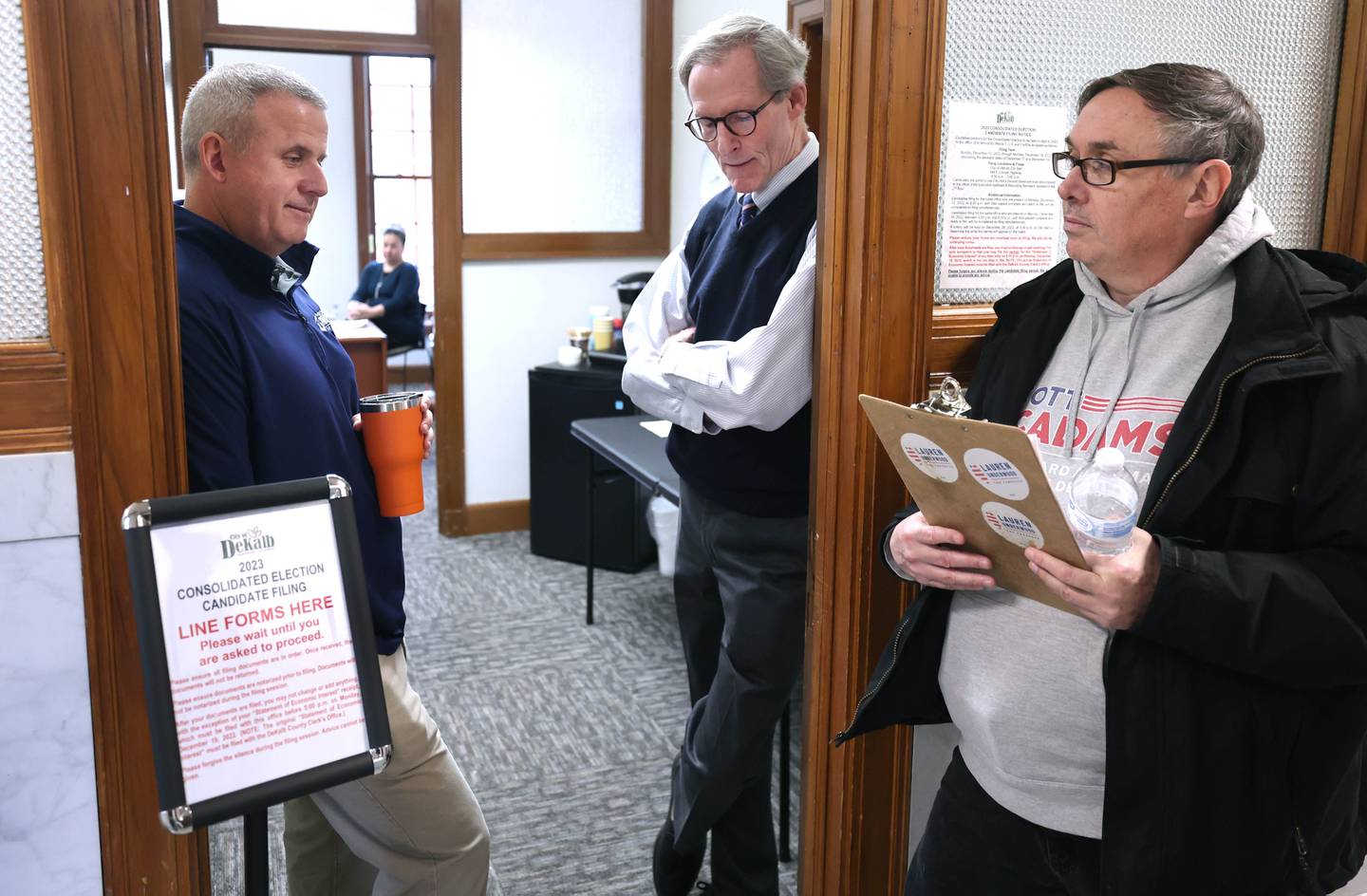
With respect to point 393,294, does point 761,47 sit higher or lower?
higher

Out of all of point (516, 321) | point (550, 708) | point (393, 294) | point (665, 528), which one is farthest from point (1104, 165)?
point (393, 294)

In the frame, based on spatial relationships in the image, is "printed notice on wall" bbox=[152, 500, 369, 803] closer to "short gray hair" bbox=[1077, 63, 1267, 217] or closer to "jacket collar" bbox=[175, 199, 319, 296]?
"jacket collar" bbox=[175, 199, 319, 296]

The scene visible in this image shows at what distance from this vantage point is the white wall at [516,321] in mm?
4914

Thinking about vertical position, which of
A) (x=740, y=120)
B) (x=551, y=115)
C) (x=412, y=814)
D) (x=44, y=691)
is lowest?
(x=412, y=814)

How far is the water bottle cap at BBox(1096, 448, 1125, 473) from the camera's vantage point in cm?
118

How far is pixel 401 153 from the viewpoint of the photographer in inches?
356

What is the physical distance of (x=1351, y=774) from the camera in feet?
4.51

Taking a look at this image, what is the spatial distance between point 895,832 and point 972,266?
2.93 feet

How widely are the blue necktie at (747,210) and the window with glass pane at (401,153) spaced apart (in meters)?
7.07

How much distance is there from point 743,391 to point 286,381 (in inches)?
28.3

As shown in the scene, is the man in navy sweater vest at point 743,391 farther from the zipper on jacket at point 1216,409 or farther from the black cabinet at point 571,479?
the black cabinet at point 571,479

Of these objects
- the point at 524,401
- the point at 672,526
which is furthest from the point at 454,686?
the point at 524,401

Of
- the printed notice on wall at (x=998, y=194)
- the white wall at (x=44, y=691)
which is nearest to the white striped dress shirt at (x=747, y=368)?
the printed notice on wall at (x=998, y=194)

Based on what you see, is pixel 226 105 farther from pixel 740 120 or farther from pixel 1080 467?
pixel 1080 467
